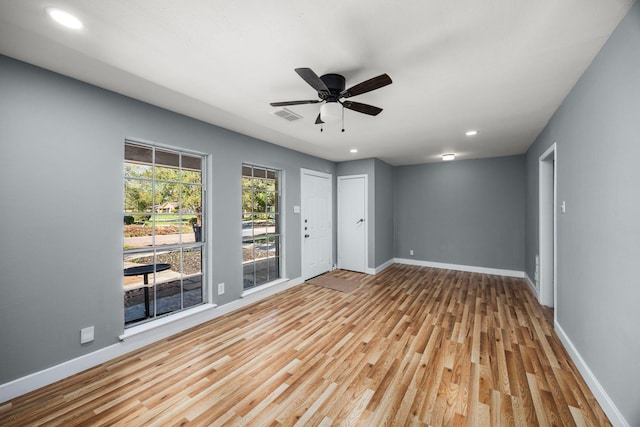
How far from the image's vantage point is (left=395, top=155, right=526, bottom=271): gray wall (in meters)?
5.30

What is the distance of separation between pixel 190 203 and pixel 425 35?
3.07 metres

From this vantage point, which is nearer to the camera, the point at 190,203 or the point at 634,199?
the point at 634,199

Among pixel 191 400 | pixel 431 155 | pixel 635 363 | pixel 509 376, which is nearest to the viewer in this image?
pixel 635 363

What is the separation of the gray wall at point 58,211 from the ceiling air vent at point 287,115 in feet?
4.45

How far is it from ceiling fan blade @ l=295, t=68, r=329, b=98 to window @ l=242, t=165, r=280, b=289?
231 cm

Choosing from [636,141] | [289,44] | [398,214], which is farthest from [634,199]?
[398,214]

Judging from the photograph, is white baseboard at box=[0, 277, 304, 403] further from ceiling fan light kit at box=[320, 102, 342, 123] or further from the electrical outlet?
ceiling fan light kit at box=[320, 102, 342, 123]

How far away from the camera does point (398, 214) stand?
663 centimetres

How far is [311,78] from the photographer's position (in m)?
1.77

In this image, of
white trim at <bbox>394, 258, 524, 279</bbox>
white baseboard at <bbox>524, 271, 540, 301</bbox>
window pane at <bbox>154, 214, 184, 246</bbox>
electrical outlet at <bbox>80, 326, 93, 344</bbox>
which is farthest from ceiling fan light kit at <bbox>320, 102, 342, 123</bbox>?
white trim at <bbox>394, 258, 524, 279</bbox>

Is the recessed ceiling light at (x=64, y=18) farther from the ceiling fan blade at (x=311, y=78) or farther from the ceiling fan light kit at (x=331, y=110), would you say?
the ceiling fan light kit at (x=331, y=110)

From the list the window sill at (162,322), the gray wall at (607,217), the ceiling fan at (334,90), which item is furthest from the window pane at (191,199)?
the gray wall at (607,217)

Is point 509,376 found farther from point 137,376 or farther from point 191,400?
point 137,376

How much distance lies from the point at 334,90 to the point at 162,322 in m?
3.06
